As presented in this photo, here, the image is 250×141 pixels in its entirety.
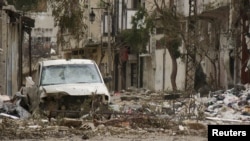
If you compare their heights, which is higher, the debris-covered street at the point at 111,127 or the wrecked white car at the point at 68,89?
the wrecked white car at the point at 68,89

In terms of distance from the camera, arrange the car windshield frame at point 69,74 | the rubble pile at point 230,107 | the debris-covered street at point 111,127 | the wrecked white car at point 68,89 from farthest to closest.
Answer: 1. the car windshield frame at point 69,74
2. the rubble pile at point 230,107
3. the wrecked white car at point 68,89
4. the debris-covered street at point 111,127

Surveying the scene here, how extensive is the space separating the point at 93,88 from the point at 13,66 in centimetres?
1236

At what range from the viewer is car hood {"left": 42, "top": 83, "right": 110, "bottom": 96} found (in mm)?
15148

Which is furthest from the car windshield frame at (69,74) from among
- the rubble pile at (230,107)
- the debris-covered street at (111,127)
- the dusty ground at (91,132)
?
the dusty ground at (91,132)

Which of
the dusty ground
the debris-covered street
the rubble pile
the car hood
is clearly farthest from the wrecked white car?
the rubble pile

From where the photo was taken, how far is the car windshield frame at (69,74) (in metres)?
16.3

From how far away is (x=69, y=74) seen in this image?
1673 cm

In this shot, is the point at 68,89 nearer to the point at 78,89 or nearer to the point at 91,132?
the point at 78,89

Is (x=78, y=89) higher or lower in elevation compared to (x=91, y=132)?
higher

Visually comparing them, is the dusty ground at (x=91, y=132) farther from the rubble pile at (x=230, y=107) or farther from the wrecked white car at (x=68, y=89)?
the rubble pile at (x=230, y=107)

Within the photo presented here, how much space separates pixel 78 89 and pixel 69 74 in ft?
4.97

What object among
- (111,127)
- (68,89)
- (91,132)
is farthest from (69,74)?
(91,132)

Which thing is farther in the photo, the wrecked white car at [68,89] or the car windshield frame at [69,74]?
the car windshield frame at [69,74]

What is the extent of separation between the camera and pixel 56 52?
59.8m
